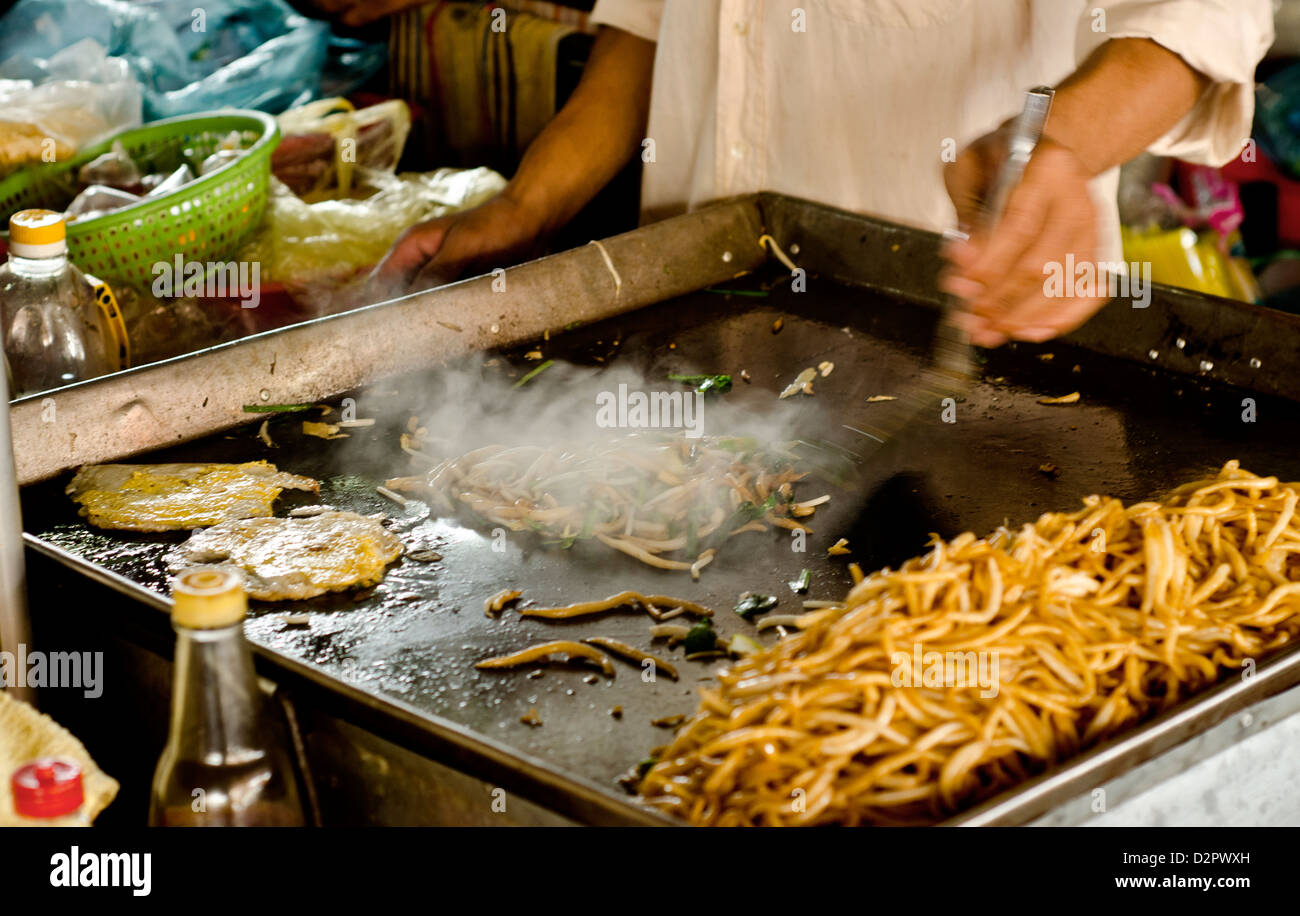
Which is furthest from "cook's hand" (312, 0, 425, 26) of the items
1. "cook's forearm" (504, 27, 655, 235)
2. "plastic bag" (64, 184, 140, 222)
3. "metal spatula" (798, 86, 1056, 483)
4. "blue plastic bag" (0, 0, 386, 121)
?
"metal spatula" (798, 86, 1056, 483)

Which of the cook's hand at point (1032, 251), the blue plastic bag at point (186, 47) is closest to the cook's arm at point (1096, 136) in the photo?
the cook's hand at point (1032, 251)

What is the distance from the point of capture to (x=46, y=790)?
1.27 metres

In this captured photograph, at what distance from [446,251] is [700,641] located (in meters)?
1.66

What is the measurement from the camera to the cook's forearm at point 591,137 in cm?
349

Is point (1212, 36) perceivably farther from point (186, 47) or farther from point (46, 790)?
point (186, 47)

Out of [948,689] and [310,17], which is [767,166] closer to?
[948,689]

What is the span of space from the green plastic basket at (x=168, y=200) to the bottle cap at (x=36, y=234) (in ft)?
2.52

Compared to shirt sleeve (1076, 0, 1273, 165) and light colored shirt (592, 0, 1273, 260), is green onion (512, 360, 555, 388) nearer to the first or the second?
light colored shirt (592, 0, 1273, 260)

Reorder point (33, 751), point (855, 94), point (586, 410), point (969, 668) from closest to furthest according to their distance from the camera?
point (33, 751), point (969, 668), point (586, 410), point (855, 94)

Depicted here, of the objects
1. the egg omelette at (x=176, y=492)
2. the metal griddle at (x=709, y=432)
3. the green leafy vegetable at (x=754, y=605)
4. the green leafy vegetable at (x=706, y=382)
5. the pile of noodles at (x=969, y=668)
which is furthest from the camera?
the green leafy vegetable at (x=706, y=382)

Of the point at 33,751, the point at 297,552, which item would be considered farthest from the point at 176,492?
the point at 33,751

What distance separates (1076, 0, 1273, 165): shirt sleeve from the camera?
8.41 ft

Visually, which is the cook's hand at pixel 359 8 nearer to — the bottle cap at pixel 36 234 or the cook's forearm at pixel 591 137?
the cook's forearm at pixel 591 137
